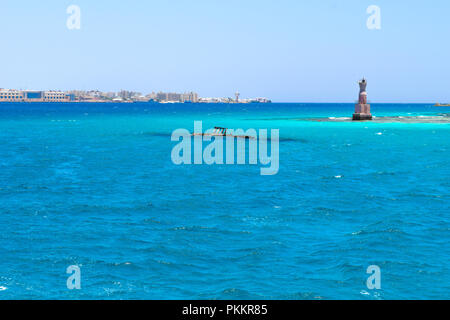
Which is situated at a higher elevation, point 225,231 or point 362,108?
point 362,108

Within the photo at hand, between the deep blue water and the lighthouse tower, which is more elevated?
the lighthouse tower

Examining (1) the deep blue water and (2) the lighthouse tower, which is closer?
(1) the deep blue water

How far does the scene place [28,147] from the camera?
281 feet

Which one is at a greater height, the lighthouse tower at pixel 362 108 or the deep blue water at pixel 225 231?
the lighthouse tower at pixel 362 108

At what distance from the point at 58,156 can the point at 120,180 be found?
2538 cm

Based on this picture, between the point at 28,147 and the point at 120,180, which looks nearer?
the point at 120,180

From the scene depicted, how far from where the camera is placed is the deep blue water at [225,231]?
23.0 meters

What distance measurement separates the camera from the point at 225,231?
31250mm

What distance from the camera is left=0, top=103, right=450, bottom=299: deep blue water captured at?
75.6ft

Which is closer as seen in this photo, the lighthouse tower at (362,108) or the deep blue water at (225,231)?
the deep blue water at (225,231)

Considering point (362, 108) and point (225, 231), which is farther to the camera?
point (362, 108)
